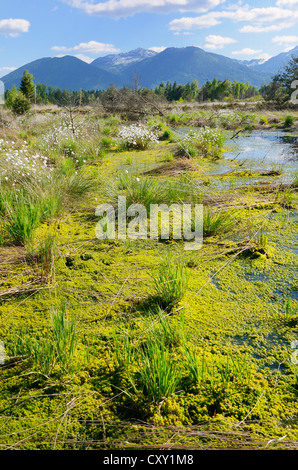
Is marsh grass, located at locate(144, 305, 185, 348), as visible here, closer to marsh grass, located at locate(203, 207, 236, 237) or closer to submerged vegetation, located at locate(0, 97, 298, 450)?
submerged vegetation, located at locate(0, 97, 298, 450)

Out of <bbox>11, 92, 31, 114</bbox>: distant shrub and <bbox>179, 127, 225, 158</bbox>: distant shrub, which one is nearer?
<bbox>179, 127, 225, 158</bbox>: distant shrub

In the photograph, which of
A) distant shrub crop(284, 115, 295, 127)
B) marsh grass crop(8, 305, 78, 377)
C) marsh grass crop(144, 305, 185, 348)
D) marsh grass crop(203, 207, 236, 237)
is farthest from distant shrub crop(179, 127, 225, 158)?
distant shrub crop(284, 115, 295, 127)

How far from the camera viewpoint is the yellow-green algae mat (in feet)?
4.14

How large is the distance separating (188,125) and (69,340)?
14.1m

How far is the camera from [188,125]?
1445 cm

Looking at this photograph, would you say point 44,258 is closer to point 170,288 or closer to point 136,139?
point 170,288

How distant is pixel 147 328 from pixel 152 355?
16.7 inches

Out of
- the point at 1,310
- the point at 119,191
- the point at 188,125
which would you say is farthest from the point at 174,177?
the point at 188,125
